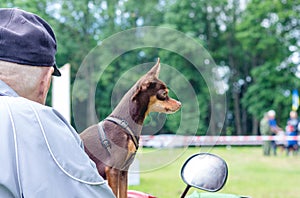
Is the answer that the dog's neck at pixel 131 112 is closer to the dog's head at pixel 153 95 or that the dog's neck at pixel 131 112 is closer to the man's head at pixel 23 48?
the dog's head at pixel 153 95

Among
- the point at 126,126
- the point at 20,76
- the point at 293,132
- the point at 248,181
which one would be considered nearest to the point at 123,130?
the point at 126,126

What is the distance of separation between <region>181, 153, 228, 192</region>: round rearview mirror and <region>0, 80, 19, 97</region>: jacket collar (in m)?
0.70

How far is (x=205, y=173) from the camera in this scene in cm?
158

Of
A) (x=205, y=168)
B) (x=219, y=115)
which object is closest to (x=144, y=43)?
(x=219, y=115)

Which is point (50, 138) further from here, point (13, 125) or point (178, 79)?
point (178, 79)

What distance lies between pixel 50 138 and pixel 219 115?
162 centimetres

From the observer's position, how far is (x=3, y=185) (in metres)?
0.92

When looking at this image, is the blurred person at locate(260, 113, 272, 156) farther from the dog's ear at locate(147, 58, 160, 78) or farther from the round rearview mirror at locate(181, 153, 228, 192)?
the round rearview mirror at locate(181, 153, 228, 192)

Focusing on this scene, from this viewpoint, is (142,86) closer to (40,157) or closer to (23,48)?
(23,48)

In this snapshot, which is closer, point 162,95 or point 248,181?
point 162,95

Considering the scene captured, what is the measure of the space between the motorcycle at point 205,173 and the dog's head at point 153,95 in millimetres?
767

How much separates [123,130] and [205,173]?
3.34 feet

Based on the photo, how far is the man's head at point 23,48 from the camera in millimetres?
1080

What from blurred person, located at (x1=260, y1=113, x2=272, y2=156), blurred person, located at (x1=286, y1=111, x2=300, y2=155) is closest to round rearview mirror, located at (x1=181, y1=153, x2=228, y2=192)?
blurred person, located at (x1=260, y1=113, x2=272, y2=156)
